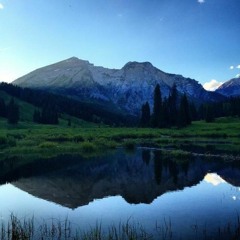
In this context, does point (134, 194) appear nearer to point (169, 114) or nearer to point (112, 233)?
point (112, 233)

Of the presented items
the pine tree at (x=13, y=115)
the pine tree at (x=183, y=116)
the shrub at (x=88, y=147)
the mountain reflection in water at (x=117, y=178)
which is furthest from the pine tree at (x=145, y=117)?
the mountain reflection in water at (x=117, y=178)

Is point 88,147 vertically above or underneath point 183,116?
underneath

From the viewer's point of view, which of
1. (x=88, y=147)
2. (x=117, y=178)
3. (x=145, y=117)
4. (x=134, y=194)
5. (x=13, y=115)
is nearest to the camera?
(x=134, y=194)

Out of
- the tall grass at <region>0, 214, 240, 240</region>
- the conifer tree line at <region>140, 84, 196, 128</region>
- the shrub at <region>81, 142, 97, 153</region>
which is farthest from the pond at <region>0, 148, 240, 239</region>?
the conifer tree line at <region>140, 84, 196, 128</region>

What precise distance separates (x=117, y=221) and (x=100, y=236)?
4.15m

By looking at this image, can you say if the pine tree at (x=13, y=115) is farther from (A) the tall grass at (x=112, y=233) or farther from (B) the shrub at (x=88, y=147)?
(A) the tall grass at (x=112, y=233)

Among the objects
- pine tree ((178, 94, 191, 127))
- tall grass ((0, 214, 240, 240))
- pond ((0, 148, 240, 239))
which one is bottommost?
tall grass ((0, 214, 240, 240))

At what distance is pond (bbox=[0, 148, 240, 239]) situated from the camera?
2289cm

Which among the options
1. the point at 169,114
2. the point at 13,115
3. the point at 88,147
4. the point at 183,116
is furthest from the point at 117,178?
the point at 13,115

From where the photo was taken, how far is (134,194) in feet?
105

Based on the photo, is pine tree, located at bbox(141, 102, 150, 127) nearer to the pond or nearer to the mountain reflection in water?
the mountain reflection in water

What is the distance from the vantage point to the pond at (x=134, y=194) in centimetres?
2289

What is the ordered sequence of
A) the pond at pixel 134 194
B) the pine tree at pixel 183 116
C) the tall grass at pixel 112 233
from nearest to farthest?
the tall grass at pixel 112 233, the pond at pixel 134 194, the pine tree at pixel 183 116

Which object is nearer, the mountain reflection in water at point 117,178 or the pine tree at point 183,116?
the mountain reflection in water at point 117,178
